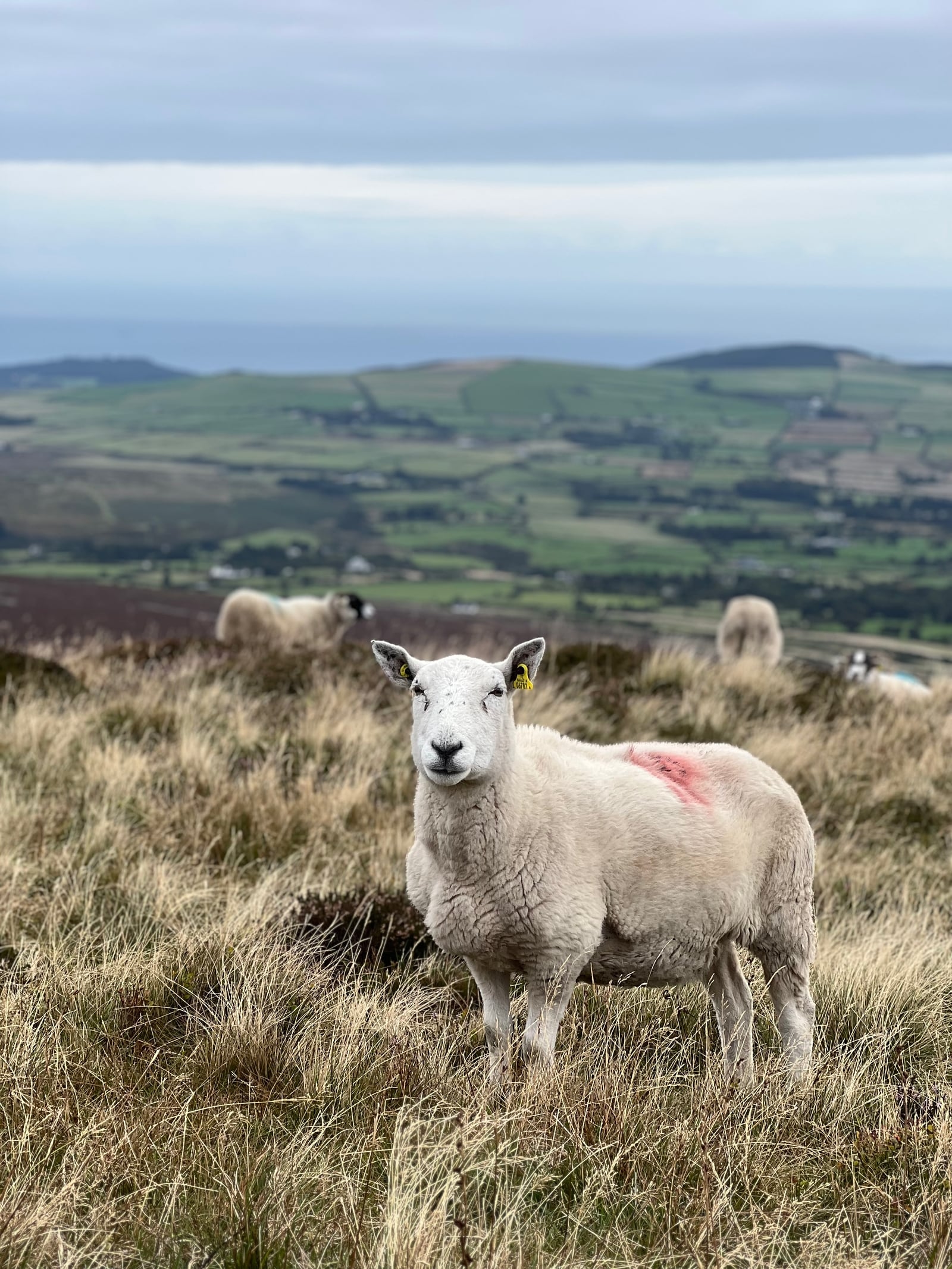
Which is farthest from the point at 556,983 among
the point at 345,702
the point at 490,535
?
the point at 490,535

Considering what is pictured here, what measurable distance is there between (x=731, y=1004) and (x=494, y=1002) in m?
1.07

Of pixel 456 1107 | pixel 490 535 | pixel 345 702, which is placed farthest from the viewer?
pixel 490 535

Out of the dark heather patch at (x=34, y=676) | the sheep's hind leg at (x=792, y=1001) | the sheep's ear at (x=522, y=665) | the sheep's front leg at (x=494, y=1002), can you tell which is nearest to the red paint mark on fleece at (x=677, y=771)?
the sheep's ear at (x=522, y=665)

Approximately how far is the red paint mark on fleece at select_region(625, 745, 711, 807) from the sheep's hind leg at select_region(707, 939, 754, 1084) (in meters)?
0.61

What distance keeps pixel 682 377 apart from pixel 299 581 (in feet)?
410

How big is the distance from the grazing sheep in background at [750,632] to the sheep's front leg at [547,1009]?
13.5m

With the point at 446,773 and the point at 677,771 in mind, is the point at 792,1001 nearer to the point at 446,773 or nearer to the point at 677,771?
the point at 677,771

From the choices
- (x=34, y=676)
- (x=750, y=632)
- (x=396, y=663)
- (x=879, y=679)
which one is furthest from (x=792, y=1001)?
(x=750, y=632)

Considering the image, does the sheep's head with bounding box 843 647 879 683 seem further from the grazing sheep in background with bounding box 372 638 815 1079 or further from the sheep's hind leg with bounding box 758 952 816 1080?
the grazing sheep in background with bounding box 372 638 815 1079

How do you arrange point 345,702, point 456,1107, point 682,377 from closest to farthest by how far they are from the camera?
1. point 456,1107
2. point 345,702
3. point 682,377

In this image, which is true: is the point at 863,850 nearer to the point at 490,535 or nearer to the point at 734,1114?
the point at 734,1114

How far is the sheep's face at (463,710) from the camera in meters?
4.33

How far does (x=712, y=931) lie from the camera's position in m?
4.87

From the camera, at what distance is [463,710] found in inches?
175
